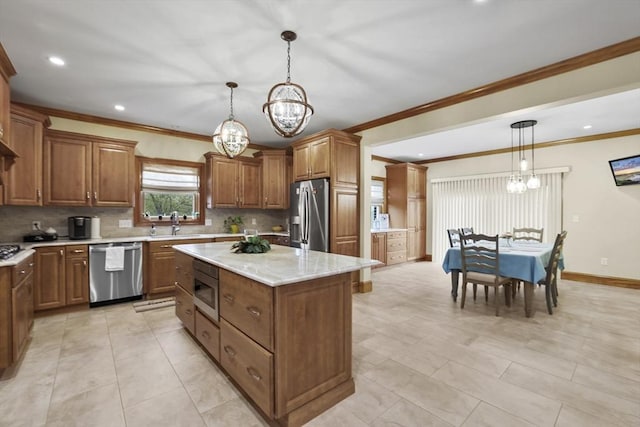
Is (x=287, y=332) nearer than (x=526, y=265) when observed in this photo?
Yes

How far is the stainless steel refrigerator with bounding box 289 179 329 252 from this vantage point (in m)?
4.36

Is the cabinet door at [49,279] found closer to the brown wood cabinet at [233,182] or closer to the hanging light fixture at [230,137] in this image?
the brown wood cabinet at [233,182]

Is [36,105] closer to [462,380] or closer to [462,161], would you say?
[462,380]

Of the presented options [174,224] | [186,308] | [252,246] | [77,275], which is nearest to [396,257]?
[174,224]

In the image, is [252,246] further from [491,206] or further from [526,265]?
[491,206]

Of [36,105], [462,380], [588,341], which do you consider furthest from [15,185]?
[588,341]

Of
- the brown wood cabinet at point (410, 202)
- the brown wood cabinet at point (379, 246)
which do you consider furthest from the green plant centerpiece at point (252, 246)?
the brown wood cabinet at point (410, 202)

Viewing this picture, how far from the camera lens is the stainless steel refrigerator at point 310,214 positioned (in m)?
4.36

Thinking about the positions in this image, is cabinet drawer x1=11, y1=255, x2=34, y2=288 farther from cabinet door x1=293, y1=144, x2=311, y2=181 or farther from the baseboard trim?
the baseboard trim

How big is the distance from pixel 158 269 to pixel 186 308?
1.69 m

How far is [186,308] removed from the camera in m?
2.93

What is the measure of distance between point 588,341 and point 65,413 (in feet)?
14.5

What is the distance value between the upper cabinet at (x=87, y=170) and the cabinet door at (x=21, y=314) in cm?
136

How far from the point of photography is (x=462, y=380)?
221cm
